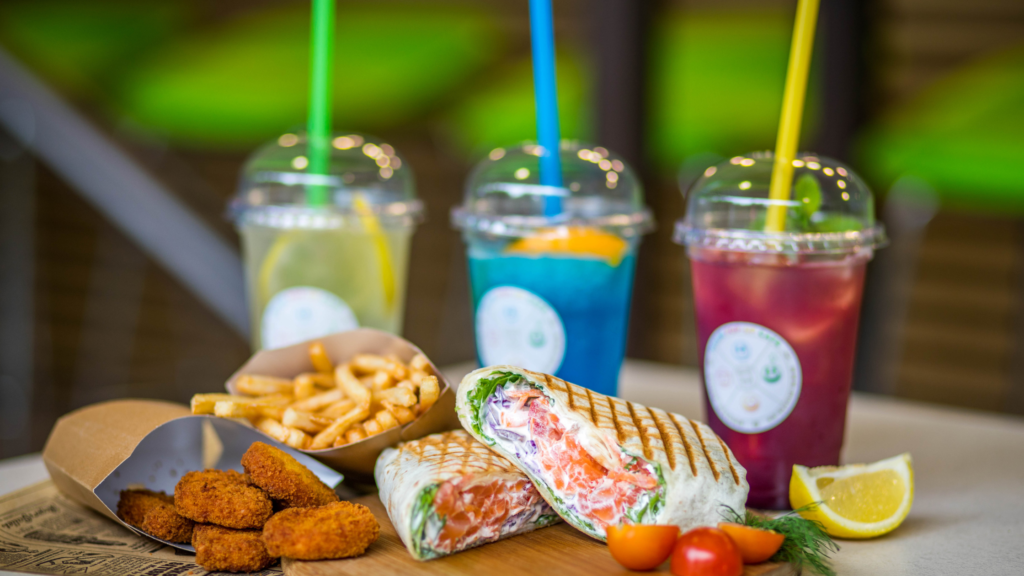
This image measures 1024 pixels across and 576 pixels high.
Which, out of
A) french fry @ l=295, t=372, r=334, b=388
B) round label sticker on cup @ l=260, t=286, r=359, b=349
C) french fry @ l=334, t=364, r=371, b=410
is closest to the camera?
french fry @ l=334, t=364, r=371, b=410

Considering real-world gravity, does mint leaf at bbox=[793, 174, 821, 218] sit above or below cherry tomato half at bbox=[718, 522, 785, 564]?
above

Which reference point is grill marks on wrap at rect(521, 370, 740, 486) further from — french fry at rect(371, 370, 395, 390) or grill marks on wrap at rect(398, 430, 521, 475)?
french fry at rect(371, 370, 395, 390)

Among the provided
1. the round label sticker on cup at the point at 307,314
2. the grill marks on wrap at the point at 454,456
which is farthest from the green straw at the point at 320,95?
the grill marks on wrap at the point at 454,456

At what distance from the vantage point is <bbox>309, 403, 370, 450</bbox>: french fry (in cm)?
135

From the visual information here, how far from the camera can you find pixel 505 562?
114 centimetres

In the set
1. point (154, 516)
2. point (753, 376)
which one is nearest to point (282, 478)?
point (154, 516)

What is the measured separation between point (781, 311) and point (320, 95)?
0.99 meters

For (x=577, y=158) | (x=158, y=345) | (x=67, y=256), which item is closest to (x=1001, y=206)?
(x=577, y=158)

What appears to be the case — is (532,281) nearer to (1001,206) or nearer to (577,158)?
(577,158)

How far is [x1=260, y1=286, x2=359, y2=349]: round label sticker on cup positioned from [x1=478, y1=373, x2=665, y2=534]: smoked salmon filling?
58 cm

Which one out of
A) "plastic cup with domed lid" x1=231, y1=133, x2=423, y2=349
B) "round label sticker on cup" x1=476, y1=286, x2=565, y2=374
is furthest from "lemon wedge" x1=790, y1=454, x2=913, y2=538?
"plastic cup with domed lid" x1=231, y1=133, x2=423, y2=349

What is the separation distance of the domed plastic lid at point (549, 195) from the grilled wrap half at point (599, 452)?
0.43 m

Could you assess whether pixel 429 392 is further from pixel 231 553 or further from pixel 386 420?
pixel 231 553

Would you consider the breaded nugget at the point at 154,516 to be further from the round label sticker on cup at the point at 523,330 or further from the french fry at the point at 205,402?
the round label sticker on cup at the point at 523,330
